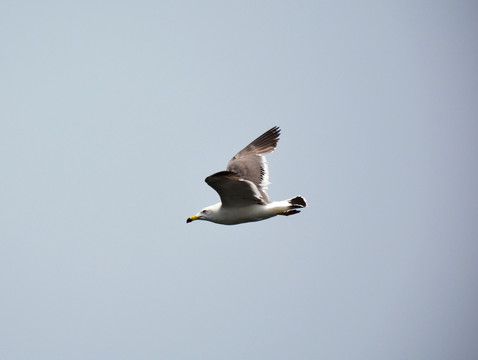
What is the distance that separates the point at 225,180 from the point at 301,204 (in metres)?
1.91

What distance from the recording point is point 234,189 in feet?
51.1

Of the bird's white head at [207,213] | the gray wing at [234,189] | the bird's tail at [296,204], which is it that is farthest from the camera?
the bird's white head at [207,213]

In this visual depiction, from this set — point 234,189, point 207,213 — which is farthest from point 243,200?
point 207,213

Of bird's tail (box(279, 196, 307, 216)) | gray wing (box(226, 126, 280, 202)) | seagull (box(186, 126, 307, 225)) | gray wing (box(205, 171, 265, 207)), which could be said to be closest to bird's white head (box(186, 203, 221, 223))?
seagull (box(186, 126, 307, 225))

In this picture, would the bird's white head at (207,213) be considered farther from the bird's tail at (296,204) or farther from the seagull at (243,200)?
the bird's tail at (296,204)

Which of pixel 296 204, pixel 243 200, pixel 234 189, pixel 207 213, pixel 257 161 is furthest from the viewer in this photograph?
pixel 257 161

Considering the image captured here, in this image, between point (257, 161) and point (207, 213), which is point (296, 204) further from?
point (257, 161)

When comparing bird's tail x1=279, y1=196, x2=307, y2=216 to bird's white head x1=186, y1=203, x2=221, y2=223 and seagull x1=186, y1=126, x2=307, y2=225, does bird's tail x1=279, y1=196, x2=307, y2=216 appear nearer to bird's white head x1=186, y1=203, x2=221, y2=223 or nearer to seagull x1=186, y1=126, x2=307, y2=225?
seagull x1=186, y1=126, x2=307, y2=225

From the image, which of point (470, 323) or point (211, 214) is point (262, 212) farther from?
point (470, 323)

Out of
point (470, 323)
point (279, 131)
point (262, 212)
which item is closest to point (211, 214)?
point (262, 212)

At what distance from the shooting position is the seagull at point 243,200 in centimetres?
1528

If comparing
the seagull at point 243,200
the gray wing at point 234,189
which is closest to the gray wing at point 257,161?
the seagull at point 243,200

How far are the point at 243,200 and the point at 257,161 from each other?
101 inches

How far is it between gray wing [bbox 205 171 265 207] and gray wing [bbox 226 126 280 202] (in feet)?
3.45
